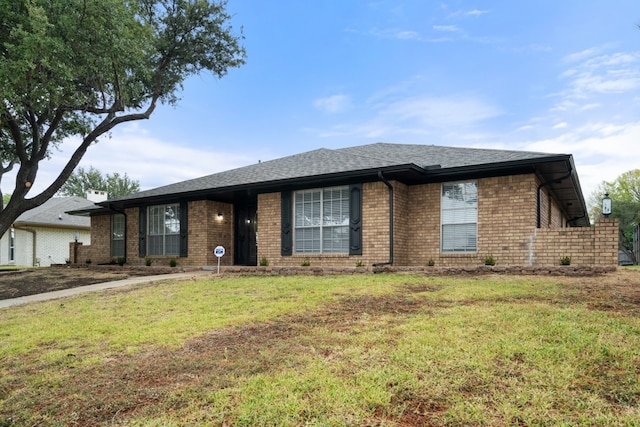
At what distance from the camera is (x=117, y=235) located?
17.3 meters

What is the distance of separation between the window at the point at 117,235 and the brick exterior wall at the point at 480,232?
760 cm

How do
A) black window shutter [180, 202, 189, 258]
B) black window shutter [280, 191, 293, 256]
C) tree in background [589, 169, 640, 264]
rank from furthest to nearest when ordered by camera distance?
tree in background [589, 169, 640, 264], black window shutter [180, 202, 189, 258], black window shutter [280, 191, 293, 256]

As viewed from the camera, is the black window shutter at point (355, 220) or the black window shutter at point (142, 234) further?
the black window shutter at point (142, 234)

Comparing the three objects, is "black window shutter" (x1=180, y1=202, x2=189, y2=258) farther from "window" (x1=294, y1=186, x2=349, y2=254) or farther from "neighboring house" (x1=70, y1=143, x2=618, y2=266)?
"window" (x1=294, y1=186, x2=349, y2=254)

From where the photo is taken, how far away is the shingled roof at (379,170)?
9828 millimetres

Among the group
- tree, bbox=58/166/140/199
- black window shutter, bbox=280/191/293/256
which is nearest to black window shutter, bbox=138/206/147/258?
black window shutter, bbox=280/191/293/256

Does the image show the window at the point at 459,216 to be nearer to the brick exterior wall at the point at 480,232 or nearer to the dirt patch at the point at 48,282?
the brick exterior wall at the point at 480,232

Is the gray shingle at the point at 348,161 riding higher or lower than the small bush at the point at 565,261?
higher

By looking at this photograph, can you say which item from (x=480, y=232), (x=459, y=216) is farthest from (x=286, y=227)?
(x=480, y=232)

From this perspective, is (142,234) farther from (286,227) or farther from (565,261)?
(565,261)

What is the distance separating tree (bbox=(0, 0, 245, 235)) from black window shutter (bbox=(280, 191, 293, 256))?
17.3 feet

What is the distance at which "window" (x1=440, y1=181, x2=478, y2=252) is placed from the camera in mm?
10422

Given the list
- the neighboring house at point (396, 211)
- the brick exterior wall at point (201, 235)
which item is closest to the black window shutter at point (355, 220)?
the neighboring house at point (396, 211)

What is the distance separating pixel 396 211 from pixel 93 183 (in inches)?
1924
